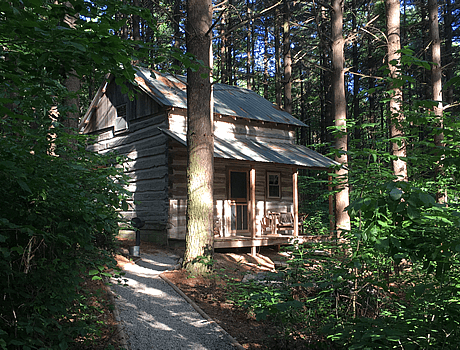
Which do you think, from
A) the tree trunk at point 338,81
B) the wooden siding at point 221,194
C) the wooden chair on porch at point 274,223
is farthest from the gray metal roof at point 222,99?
the wooden chair on porch at point 274,223

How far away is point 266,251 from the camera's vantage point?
52.3 ft

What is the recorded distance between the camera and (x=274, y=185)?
696 inches

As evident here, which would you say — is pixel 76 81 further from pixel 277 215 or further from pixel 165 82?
pixel 277 215

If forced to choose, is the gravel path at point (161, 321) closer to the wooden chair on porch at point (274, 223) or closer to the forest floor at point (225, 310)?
the forest floor at point (225, 310)

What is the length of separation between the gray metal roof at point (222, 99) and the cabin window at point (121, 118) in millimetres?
1688

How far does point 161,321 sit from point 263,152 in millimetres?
10164

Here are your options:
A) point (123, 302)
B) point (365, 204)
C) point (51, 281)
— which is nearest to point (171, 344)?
point (123, 302)

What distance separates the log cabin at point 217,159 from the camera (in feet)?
47.1

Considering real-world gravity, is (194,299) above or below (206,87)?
below

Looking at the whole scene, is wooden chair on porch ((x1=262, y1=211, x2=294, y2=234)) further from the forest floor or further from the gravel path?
the gravel path

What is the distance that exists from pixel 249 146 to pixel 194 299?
935cm

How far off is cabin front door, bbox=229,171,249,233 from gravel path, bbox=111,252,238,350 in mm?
7613

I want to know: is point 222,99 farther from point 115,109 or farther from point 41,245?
point 41,245

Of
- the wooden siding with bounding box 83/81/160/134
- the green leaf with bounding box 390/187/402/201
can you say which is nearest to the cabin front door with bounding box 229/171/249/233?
the wooden siding with bounding box 83/81/160/134
